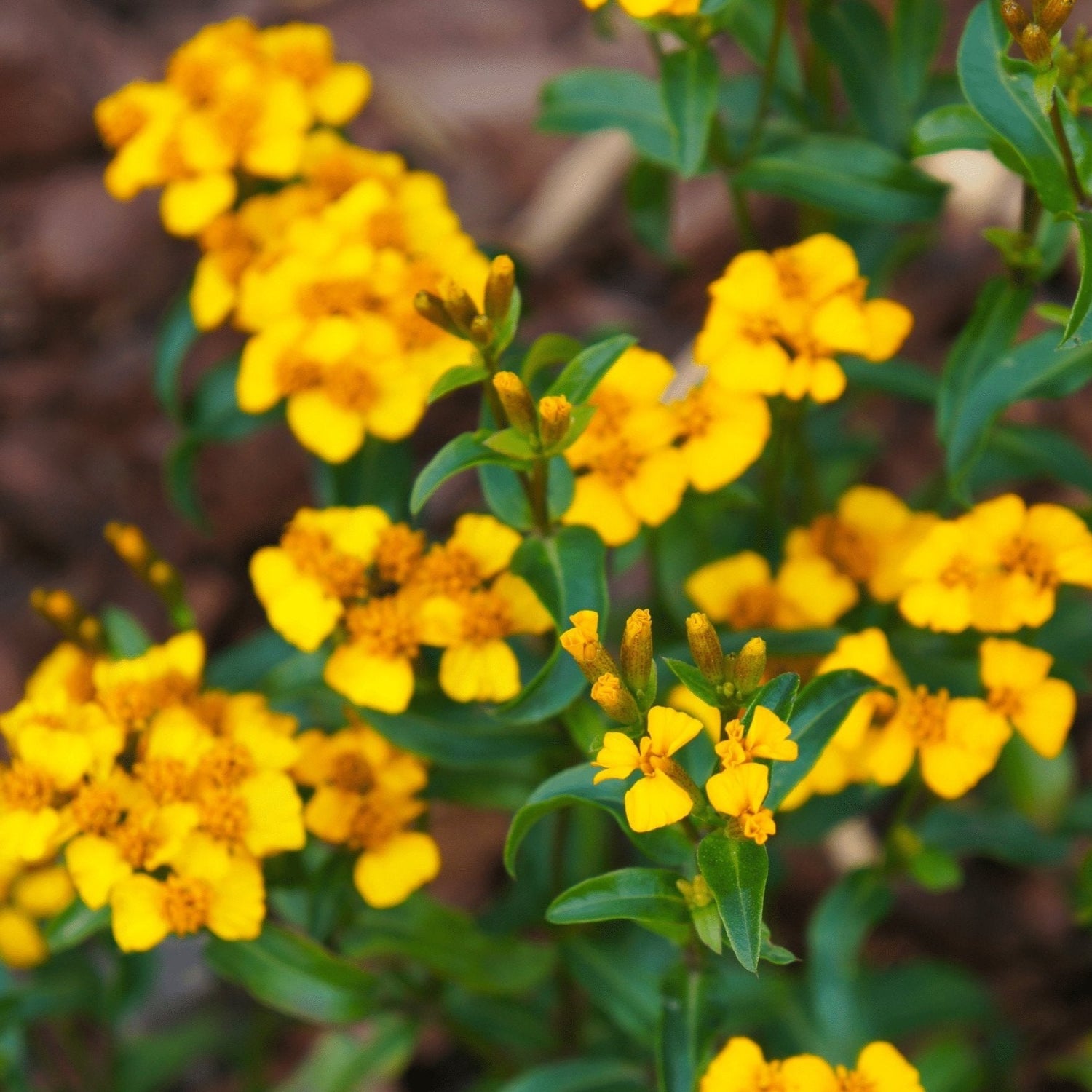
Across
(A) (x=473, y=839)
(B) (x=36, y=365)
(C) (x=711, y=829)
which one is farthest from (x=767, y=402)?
(B) (x=36, y=365)

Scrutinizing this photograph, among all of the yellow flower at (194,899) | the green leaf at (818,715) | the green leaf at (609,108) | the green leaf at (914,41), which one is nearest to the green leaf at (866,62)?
the green leaf at (914,41)

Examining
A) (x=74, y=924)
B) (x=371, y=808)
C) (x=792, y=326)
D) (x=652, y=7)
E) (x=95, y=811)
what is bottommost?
(x=74, y=924)

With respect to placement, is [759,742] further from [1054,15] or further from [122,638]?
[122,638]

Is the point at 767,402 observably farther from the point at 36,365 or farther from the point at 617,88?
the point at 36,365

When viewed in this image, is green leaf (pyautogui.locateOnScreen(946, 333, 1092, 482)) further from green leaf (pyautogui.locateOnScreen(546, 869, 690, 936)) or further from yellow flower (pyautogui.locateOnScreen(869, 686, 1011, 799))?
green leaf (pyautogui.locateOnScreen(546, 869, 690, 936))

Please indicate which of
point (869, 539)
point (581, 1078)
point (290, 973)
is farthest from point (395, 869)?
point (869, 539)

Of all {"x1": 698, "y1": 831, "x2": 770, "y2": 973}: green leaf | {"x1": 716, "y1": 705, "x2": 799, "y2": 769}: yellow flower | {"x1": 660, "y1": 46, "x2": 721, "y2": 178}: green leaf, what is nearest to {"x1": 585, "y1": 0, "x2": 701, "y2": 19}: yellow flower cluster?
{"x1": 660, "y1": 46, "x2": 721, "y2": 178}: green leaf

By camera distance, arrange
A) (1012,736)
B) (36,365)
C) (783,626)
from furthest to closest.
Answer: (36,365) → (1012,736) → (783,626)
